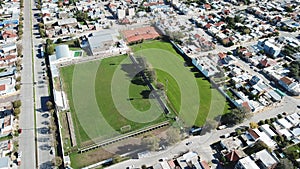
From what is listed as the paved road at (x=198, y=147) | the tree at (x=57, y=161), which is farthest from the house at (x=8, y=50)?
the paved road at (x=198, y=147)

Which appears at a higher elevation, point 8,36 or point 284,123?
point 8,36

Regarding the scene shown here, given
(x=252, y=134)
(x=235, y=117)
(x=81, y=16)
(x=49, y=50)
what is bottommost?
(x=252, y=134)

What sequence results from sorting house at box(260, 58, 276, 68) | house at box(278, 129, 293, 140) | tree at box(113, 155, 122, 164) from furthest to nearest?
1. house at box(260, 58, 276, 68)
2. house at box(278, 129, 293, 140)
3. tree at box(113, 155, 122, 164)

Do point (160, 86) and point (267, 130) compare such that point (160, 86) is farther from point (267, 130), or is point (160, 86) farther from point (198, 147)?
point (267, 130)

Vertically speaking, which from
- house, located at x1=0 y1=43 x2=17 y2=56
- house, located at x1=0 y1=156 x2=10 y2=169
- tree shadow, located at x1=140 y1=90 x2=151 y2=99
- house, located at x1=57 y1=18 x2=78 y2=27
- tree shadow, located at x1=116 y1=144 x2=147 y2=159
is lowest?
house, located at x1=0 y1=156 x2=10 y2=169

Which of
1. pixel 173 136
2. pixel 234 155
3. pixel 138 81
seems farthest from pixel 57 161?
pixel 234 155

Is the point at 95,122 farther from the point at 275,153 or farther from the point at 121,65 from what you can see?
the point at 275,153

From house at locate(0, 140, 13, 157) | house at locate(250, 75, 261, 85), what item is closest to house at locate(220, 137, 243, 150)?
house at locate(250, 75, 261, 85)

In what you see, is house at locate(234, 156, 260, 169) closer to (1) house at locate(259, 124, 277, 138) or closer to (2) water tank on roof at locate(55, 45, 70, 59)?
(1) house at locate(259, 124, 277, 138)
